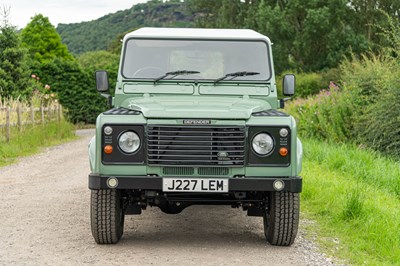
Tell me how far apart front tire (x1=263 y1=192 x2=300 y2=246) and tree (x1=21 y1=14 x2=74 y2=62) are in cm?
6311

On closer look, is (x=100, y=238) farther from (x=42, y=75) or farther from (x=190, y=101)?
(x=42, y=75)

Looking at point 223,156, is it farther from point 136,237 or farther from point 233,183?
point 136,237

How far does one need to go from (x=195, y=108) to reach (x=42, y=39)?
215 ft

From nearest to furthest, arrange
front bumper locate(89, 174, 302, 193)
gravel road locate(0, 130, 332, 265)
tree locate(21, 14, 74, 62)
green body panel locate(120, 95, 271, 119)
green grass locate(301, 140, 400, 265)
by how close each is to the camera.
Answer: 1. gravel road locate(0, 130, 332, 265)
2. front bumper locate(89, 174, 302, 193)
3. green body panel locate(120, 95, 271, 119)
4. green grass locate(301, 140, 400, 265)
5. tree locate(21, 14, 74, 62)

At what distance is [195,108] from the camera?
6.98 metres

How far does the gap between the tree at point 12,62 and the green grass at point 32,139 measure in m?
2.94

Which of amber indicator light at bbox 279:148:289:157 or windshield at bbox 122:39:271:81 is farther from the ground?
windshield at bbox 122:39:271:81

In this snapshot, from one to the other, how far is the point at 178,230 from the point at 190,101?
1596mm

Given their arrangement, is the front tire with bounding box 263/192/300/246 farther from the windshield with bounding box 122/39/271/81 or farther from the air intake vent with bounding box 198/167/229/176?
the windshield with bounding box 122/39/271/81

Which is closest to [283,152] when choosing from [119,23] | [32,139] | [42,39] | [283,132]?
[283,132]

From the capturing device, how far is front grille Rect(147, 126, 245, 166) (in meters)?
6.77

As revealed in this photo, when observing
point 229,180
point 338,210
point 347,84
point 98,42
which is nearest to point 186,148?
point 229,180

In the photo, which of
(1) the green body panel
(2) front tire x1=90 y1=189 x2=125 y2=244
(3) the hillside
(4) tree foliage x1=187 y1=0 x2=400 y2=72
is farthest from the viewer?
(3) the hillside

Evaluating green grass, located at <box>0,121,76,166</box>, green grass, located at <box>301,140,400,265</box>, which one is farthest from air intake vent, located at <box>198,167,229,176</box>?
green grass, located at <box>0,121,76,166</box>
